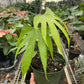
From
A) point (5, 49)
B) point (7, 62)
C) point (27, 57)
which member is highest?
point (27, 57)

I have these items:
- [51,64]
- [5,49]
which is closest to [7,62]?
[5,49]

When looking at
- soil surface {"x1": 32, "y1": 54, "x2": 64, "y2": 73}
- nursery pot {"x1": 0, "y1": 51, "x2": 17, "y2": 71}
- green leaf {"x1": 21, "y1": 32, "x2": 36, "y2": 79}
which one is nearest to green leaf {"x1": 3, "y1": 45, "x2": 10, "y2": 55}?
nursery pot {"x1": 0, "y1": 51, "x2": 17, "y2": 71}

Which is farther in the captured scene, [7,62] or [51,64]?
[7,62]

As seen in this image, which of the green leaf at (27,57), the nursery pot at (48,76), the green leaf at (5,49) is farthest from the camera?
the green leaf at (5,49)

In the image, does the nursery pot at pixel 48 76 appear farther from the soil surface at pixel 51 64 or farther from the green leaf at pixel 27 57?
the green leaf at pixel 27 57

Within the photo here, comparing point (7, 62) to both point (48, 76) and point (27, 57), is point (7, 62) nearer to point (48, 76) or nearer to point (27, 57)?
point (48, 76)

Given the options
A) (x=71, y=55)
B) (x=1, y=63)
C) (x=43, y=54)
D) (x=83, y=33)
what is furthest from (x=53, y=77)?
(x=83, y=33)

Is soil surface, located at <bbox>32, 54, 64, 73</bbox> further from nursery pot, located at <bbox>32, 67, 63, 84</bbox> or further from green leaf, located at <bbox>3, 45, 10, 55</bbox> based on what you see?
green leaf, located at <bbox>3, 45, 10, 55</bbox>

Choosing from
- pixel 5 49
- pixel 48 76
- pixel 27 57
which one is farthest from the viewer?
pixel 5 49

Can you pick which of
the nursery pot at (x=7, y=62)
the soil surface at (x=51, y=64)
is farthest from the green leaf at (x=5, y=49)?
the soil surface at (x=51, y=64)

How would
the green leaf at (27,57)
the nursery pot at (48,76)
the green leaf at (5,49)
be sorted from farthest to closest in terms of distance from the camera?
the green leaf at (5,49) < the nursery pot at (48,76) < the green leaf at (27,57)

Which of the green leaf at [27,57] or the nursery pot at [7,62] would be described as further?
the nursery pot at [7,62]

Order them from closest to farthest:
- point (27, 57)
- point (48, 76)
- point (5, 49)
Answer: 1. point (27, 57)
2. point (48, 76)
3. point (5, 49)

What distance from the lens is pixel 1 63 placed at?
1.08m
